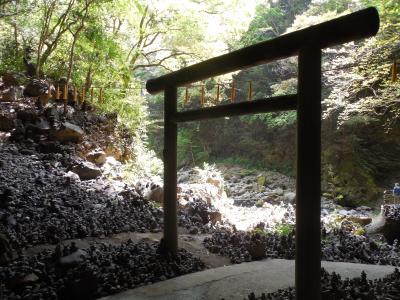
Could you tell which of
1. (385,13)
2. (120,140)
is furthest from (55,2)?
(385,13)

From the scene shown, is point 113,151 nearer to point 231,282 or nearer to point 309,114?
point 231,282

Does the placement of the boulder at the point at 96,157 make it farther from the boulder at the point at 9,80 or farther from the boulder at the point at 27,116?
the boulder at the point at 9,80

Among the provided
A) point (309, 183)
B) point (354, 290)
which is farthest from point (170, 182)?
point (354, 290)

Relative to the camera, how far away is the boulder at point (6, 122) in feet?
29.6

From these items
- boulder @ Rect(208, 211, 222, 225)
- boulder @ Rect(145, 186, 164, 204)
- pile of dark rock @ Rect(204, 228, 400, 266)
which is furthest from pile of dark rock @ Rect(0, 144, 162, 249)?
pile of dark rock @ Rect(204, 228, 400, 266)

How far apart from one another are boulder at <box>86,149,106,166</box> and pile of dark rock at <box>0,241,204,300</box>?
4963 millimetres

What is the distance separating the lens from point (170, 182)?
16.3 feet

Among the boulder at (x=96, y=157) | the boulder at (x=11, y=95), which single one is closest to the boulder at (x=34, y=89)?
the boulder at (x=11, y=95)

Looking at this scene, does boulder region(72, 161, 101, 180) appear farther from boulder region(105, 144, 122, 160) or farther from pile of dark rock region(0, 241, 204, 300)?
pile of dark rock region(0, 241, 204, 300)

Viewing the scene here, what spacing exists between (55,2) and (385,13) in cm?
938

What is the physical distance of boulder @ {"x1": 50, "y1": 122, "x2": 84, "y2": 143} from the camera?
9406mm

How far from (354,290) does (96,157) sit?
26.2 feet

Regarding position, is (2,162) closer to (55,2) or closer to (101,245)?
(101,245)

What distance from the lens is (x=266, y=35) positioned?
2083 centimetres
